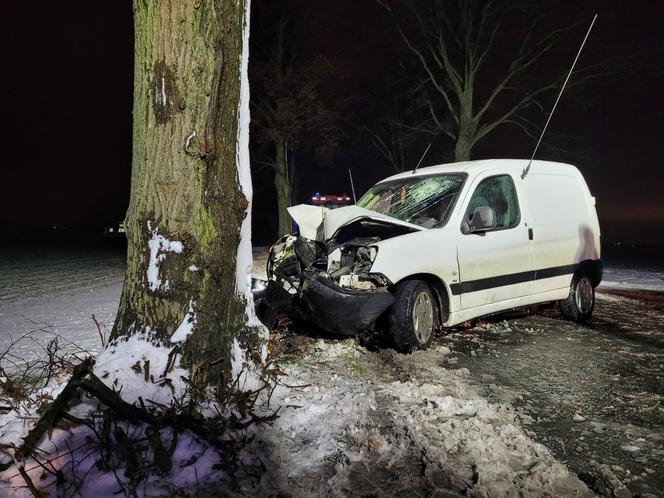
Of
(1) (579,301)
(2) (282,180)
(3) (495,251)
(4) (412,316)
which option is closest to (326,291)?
(4) (412,316)

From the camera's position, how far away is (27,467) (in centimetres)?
217

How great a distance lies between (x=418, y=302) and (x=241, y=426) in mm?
2349

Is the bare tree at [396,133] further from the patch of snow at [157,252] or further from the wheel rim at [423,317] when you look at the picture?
A: the patch of snow at [157,252]

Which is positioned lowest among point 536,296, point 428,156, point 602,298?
point 602,298

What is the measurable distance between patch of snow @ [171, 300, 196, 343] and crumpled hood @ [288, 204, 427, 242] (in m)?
2.15

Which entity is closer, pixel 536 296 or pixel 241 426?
pixel 241 426

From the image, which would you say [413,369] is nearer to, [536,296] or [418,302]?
[418,302]

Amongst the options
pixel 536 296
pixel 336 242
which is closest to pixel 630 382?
pixel 536 296

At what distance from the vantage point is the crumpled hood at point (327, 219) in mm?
4623

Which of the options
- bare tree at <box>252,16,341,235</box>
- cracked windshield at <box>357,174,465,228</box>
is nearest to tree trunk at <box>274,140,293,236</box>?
bare tree at <box>252,16,341,235</box>

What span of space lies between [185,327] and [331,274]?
170cm

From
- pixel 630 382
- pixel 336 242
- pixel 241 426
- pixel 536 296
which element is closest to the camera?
pixel 241 426

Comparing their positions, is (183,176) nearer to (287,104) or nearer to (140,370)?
(140,370)

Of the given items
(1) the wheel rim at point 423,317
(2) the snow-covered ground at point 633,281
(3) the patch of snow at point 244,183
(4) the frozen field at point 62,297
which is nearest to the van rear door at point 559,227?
(1) the wheel rim at point 423,317
